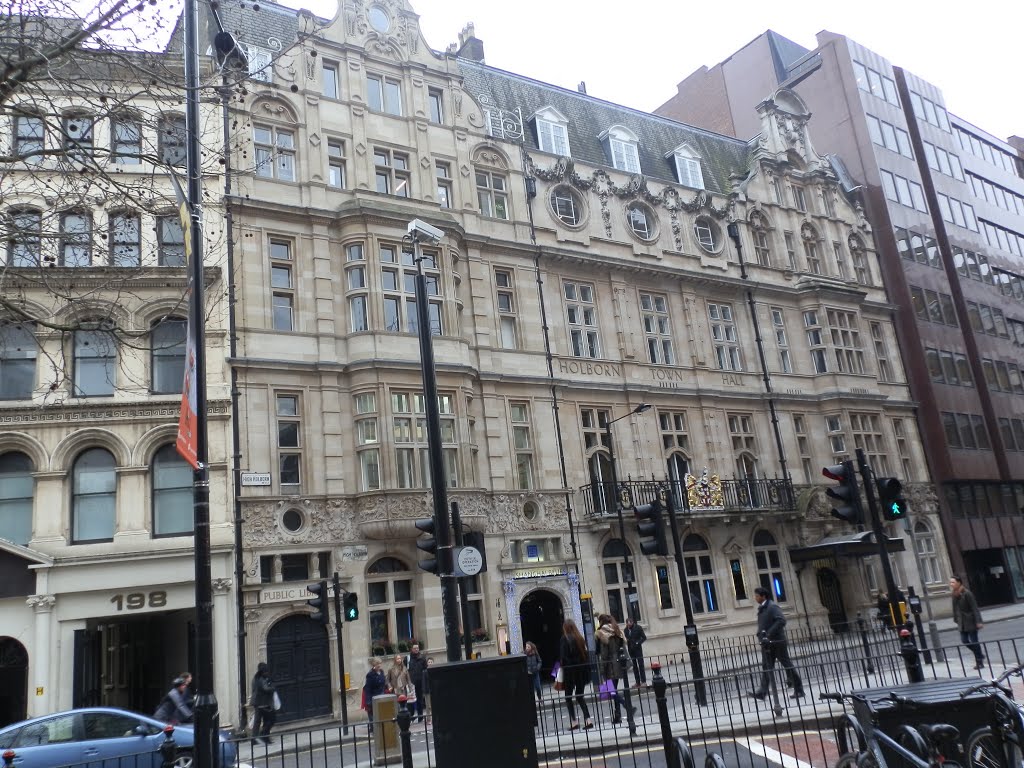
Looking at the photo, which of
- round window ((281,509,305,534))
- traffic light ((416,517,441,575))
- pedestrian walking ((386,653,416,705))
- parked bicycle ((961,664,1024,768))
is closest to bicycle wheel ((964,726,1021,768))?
parked bicycle ((961,664,1024,768))

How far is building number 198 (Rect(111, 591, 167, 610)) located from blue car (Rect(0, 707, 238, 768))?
5831mm

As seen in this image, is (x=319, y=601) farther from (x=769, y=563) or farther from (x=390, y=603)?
(x=769, y=563)

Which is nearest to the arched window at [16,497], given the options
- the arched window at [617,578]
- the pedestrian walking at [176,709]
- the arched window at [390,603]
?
the pedestrian walking at [176,709]

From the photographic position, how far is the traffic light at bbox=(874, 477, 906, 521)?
13.2 m

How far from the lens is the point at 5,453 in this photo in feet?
65.4

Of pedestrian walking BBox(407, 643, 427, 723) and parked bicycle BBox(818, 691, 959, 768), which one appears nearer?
parked bicycle BBox(818, 691, 959, 768)

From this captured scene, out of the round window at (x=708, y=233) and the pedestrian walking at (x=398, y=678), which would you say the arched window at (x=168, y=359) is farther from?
the round window at (x=708, y=233)

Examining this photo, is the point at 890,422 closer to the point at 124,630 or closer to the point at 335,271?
the point at 335,271

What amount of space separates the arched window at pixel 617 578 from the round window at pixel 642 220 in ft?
38.5

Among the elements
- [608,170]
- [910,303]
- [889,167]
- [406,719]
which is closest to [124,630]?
[406,719]

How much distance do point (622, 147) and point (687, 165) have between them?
11.3ft

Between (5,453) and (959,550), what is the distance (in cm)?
3475

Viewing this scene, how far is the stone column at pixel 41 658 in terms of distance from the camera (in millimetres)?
18078

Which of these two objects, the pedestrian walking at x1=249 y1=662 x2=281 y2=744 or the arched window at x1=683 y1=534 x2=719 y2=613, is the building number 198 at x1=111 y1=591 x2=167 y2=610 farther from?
the arched window at x1=683 y1=534 x2=719 y2=613
